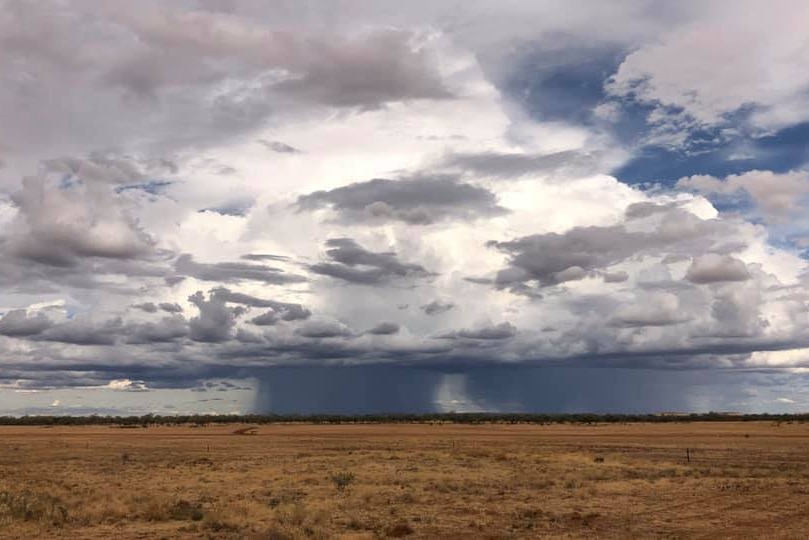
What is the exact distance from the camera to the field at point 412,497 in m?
25.0

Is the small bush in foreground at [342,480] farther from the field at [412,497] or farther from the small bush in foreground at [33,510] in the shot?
the small bush in foreground at [33,510]

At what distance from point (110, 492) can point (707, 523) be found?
26654mm

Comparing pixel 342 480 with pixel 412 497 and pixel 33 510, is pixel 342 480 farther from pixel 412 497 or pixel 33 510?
pixel 33 510

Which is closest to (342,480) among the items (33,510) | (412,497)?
(412,497)

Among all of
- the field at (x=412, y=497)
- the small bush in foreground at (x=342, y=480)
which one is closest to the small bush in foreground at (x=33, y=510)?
the field at (x=412, y=497)

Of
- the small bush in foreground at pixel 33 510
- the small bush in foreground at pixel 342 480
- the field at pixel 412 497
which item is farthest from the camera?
the small bush in foreground at pixel 342 480

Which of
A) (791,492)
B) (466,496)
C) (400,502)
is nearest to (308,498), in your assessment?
(400,502)

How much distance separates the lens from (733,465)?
49.2 meters

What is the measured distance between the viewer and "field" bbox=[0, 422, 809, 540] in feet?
81.9


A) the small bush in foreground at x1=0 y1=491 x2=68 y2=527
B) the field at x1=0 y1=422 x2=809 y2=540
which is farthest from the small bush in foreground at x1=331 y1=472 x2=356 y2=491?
the small bush in foreground at x1=0 y1=491 x2=68 y2=527

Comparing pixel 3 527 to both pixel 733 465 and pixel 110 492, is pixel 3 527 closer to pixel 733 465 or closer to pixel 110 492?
pixel 110 492

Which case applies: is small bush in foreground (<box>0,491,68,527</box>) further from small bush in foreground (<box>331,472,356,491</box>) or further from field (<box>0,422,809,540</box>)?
small bush in foreground (<box>331,472,356,491</box>)

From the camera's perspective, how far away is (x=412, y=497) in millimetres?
32906

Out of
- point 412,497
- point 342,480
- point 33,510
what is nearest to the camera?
point 33,510
